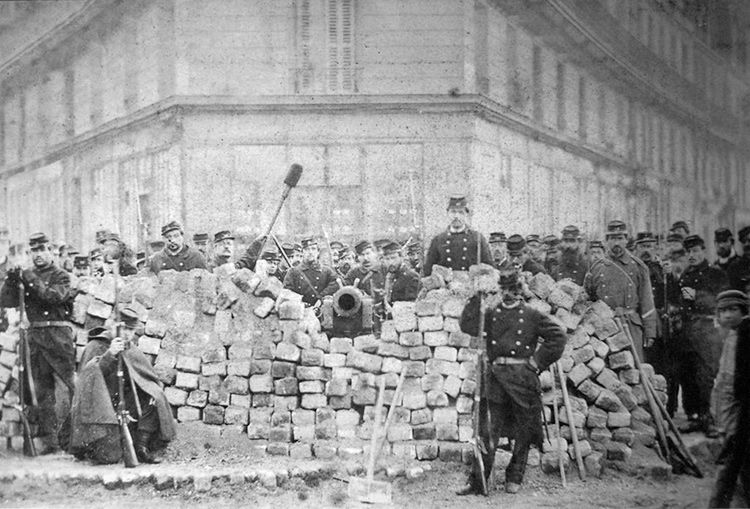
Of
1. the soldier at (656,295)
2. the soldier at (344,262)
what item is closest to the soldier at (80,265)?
the soldier at (344,262)

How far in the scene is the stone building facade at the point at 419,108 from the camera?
6309 mm

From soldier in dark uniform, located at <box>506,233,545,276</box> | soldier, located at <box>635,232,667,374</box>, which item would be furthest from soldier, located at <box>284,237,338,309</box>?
soldier, located at <box>635,232,667,374</box>

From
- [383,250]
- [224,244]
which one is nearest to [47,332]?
[224,244]

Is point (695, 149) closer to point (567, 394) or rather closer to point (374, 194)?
point (567, 394)

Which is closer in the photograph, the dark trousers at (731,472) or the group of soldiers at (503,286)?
the dark trousers at (731,472)

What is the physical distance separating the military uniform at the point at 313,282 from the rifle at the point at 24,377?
261cm

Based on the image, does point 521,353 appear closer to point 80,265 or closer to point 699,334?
point 699,334

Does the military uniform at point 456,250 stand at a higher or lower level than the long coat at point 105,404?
higher

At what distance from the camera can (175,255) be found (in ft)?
22.9

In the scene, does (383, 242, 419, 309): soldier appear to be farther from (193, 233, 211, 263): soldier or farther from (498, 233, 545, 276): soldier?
(193, 233, 211, 263): soldier

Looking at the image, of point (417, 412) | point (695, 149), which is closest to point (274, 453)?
point (417, 412)

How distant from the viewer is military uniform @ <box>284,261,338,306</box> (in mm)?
7379

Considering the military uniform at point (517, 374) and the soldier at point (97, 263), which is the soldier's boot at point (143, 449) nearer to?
the soldier at point (97, 263)

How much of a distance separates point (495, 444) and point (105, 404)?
3327mm
